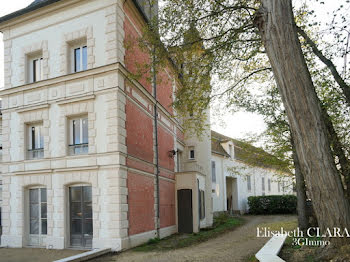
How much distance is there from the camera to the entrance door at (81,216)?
12782 millimetres

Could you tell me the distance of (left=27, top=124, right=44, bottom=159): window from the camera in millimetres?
14281

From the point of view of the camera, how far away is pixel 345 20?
8.88 m

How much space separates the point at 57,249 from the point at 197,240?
604cm

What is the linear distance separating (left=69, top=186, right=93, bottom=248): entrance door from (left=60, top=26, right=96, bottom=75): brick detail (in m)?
A: 4.63

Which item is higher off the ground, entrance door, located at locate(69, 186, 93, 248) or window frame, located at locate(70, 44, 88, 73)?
window frame, located at locate(70, 44, 88, 73)

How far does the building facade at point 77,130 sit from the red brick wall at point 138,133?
4 cm

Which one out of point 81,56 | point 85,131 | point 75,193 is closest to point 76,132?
point 85,131

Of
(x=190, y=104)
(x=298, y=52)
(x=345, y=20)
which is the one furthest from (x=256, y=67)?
(x=298, y=52)

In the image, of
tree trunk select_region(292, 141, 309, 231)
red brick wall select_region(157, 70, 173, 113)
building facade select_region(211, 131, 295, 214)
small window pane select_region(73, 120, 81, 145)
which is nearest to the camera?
small window pane select_region(73, 120, 81, 145)

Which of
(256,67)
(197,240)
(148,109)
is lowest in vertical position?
(197,240)

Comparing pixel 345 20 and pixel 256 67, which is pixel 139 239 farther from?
pixel 345 20

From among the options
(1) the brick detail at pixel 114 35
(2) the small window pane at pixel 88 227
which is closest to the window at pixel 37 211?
(2) the small window pane at pixel 88 227

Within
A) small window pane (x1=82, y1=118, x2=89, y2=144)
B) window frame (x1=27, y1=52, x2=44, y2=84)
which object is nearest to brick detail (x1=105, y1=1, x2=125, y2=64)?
small window pane (x1=82, y1=118, x2=89, y2=144)

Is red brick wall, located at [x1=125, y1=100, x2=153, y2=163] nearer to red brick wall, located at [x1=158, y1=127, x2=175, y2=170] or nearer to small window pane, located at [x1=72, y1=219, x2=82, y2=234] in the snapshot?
red brick wall, located at [x1=158, y1=127, x2=175, y2=170]
